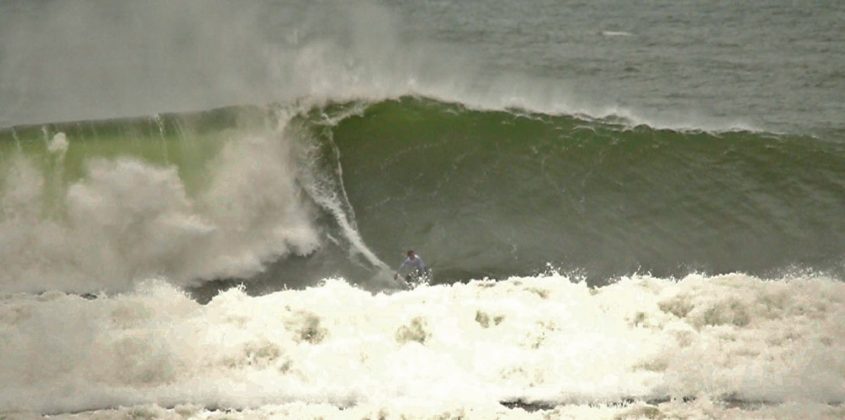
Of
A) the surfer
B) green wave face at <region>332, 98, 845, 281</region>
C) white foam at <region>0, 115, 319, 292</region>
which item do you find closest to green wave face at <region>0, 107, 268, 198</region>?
white foam at <region>0, 115, 319, 292</region>

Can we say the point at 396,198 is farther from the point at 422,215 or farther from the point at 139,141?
the point at 139,141

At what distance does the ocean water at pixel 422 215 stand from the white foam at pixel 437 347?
0.03 meters

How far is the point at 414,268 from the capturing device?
39.8ft

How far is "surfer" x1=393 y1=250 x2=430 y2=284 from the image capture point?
1200cm

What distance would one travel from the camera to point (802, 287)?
9.98 m

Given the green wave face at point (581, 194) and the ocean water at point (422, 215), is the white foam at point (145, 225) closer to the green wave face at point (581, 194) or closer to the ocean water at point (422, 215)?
the ocean water at point (422, 215)

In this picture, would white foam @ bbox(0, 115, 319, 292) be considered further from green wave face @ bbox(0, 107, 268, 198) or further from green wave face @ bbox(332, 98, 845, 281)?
green wave face @ bbox(332, 98, 845, 281)

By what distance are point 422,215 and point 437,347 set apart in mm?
4853

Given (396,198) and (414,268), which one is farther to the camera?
(396,198)

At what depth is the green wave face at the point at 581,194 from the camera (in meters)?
12.8

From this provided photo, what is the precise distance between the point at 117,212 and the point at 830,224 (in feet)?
32.0

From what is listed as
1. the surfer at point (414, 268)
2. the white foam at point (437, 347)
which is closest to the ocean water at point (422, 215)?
the white foam at point (437, 347)

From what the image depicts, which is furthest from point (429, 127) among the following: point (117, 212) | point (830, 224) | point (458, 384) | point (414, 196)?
point (458, 384)

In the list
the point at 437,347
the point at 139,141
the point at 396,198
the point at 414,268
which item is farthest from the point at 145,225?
the point at 437,347
